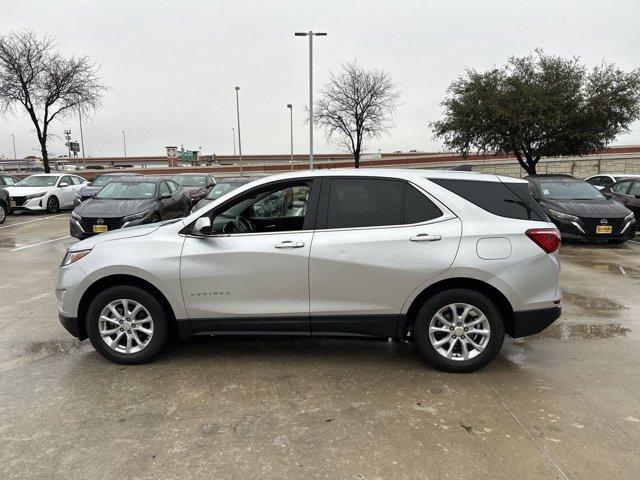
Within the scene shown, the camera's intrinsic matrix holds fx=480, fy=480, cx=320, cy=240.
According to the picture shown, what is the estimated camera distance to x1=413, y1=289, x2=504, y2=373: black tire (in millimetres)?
3959

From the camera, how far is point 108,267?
4.09 meters

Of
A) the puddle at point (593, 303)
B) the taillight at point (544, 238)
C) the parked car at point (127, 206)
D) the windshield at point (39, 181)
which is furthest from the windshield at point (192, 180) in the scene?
the taillight at point (544, 238)

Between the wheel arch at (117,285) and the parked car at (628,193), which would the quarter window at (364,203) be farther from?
the parked car at (628,193)

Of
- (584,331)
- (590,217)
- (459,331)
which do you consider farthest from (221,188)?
(459,331)

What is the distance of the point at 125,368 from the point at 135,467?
153 cm

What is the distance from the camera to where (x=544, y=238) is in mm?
3965

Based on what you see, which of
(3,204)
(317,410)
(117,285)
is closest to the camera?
(317,410)

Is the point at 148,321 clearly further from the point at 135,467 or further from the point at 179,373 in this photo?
the point at 135,467

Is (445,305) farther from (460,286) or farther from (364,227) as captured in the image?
(364,227)

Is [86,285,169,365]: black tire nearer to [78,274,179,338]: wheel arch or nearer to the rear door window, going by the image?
[78,274,179,338]: wheel arch

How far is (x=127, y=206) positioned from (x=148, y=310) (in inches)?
285

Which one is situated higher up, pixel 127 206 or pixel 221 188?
pixel 221 188

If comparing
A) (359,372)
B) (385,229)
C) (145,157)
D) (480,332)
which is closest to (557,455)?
(480,332)

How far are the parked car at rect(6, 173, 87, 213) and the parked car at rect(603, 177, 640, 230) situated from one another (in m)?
18.6
